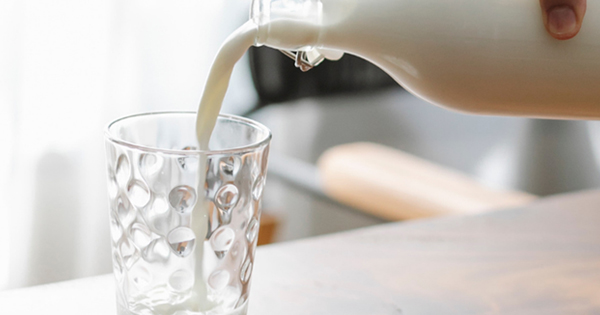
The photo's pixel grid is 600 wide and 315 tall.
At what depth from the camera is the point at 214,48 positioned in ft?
5.40

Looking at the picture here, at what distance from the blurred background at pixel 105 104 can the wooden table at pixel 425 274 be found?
863 millimetres

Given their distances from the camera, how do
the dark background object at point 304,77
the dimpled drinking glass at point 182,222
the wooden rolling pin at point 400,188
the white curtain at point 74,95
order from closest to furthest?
the dimpled drinking glass at point 182,222 → the white curtain at point 74,95 → the wooden rolling pin at point 400,188 → the dark background object at point 304,77

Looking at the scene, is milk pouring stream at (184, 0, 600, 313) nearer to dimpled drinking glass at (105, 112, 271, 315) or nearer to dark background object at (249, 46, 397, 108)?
dimpled drinking glass at (105, 112, 271, 315)

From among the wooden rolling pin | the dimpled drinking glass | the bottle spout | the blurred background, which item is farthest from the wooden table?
the blurred background

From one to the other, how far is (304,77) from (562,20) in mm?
1731

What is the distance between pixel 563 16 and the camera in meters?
0.40

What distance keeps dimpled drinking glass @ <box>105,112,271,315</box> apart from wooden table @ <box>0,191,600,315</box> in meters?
0.10

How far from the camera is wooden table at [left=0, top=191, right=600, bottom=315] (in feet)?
1.62

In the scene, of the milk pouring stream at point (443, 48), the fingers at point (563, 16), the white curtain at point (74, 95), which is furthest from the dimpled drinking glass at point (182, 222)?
the white curtain at point (74, 95)

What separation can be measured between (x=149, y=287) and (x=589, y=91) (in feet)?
1.04

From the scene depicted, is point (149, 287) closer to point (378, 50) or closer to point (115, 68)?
point (378, 50)

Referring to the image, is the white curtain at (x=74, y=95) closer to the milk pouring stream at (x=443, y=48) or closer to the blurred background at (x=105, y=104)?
the blurred background at (x=105, y=104)

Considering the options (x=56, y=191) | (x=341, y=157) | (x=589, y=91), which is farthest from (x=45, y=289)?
(x=341, y=157)

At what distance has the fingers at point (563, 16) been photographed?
1.29ft
